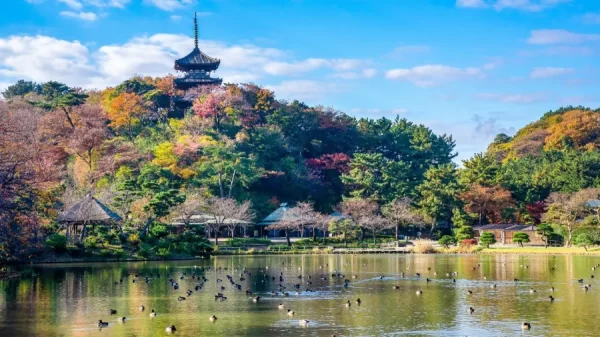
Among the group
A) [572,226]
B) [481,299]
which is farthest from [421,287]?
[572,226]

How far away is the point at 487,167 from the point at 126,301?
48.7 m

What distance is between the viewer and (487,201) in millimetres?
72312

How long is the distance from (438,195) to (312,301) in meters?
42.6

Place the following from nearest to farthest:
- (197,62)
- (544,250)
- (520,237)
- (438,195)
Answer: (544,250), (520,237), (438,195), (197,62)

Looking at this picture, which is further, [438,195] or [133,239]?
[438,195]

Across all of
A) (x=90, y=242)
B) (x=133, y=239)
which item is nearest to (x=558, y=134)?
(x=133, y=239)

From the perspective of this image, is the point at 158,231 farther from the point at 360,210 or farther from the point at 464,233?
the point at 464,233

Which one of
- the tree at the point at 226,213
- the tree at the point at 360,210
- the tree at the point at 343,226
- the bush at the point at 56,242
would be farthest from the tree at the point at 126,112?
the bush at the point at 56,242

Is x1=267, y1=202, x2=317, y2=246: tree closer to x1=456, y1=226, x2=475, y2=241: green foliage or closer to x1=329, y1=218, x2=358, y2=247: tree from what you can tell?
x1=329, y1=218, x2=358, y2=247: tree

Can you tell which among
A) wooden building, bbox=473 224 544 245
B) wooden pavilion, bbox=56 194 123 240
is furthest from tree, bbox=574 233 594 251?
wooden pavilion, bbox=56 194 123 240

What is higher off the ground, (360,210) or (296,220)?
(360,210)

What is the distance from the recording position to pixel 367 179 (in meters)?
73.8

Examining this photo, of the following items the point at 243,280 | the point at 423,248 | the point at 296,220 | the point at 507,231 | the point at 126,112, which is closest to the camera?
the point at 243,280

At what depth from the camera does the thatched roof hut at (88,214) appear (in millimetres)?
53750
